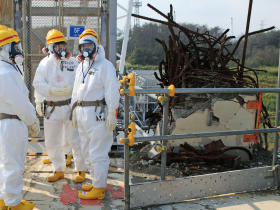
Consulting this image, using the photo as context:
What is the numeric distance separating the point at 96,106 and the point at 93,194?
3.37 ft

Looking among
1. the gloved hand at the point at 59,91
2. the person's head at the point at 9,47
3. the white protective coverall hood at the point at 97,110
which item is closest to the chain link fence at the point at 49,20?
the gloved hand at the point at 59,91

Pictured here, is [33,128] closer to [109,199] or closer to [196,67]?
[109,199]

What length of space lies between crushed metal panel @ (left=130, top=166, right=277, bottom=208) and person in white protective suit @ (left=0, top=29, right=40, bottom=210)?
3.94 feet

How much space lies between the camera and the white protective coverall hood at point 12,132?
2.88 m

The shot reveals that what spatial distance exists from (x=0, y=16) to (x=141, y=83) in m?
8.46

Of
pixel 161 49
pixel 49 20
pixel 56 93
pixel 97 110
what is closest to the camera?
pixel 97 110

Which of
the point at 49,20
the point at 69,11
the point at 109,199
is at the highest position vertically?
the point at 69,11

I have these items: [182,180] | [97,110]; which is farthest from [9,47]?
[182,180]

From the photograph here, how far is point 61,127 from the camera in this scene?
13.7 feet

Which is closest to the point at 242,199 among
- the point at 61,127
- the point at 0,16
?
the point at 61,127

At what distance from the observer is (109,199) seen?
3.54 metres

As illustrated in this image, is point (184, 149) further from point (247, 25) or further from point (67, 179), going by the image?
A: point (247, 25)

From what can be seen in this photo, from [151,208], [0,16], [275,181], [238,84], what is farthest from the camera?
[0,16]

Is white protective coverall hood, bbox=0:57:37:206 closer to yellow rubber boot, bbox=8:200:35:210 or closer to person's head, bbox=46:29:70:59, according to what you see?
yellow rubber boot, bbox=8:200:35:210
